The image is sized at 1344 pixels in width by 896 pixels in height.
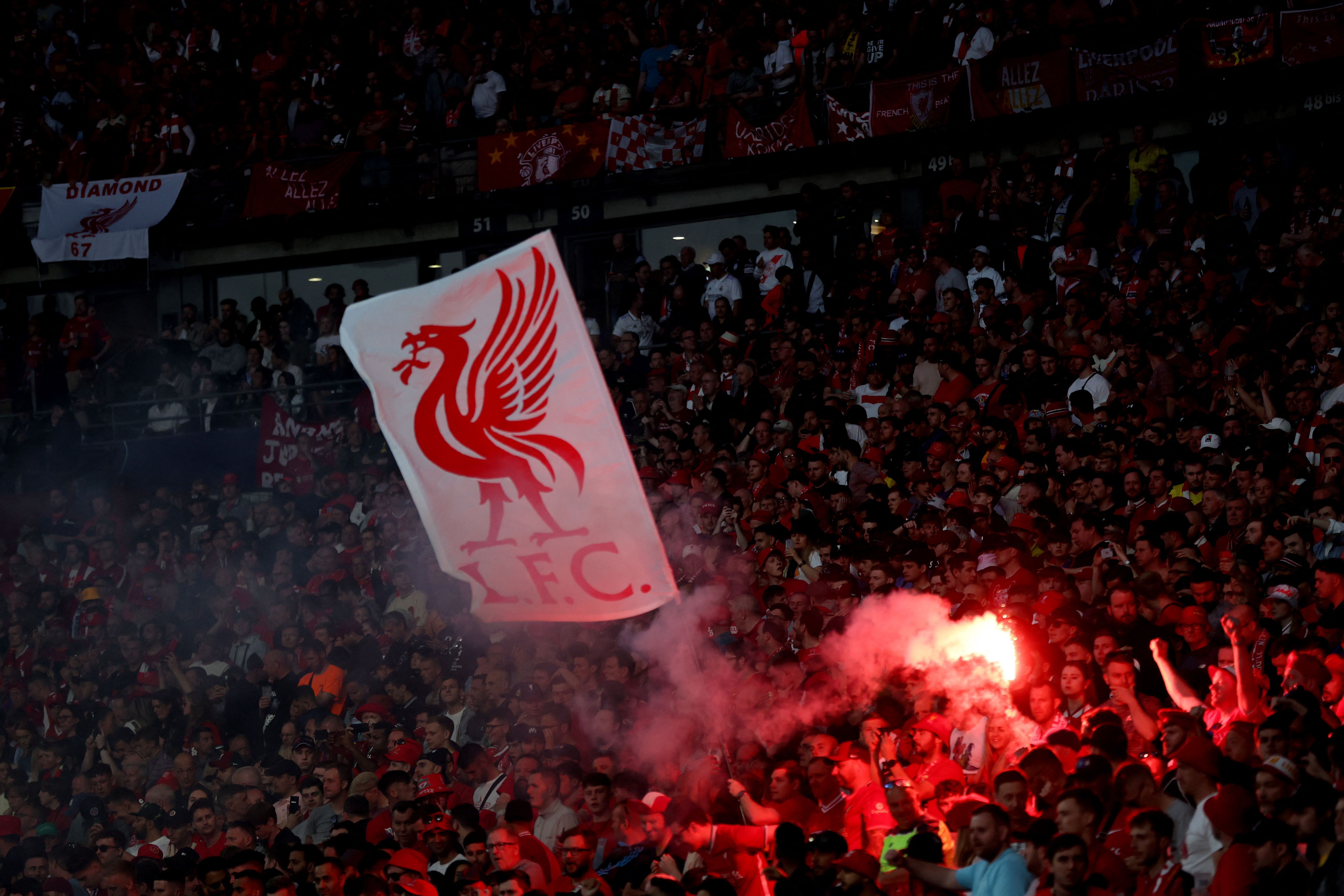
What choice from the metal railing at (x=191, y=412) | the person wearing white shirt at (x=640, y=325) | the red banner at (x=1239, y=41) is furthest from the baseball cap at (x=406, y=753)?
the red banner at (x=1239, y=41)

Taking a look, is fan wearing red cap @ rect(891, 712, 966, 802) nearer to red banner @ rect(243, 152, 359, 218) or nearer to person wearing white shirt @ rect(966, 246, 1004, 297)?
person wearing white shirt @ rect(966, 246, 1004, 297)

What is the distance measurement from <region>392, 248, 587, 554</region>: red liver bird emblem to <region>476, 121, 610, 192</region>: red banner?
10295 millimetres

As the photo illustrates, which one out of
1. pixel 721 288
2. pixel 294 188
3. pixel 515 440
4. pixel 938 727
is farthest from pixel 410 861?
pixel 294 188

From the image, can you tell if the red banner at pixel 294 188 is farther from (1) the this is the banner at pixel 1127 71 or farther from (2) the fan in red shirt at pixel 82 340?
(1) the this is the banner at pixel 1127 71

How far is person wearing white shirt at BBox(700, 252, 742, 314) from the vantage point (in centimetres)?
1416

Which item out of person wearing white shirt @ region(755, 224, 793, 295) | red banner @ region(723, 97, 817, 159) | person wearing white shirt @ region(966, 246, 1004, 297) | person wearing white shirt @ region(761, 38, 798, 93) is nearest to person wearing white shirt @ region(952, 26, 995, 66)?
red banner @ region(723, 97, 817, 159)

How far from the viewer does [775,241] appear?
568 inches

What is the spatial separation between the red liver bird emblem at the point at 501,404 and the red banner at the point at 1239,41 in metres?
9.68

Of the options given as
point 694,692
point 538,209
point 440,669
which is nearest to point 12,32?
point 538,209

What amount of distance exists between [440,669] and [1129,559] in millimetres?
4773

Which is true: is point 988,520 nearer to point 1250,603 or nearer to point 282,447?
point 1250,603

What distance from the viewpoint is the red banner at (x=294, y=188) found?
693 inches

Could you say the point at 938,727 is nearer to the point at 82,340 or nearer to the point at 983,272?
the point at 983,272

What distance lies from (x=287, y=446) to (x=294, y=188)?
4.00 meters
